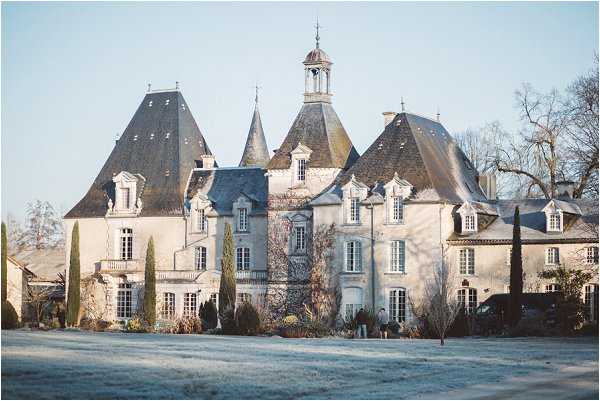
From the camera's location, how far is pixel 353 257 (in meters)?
54.1

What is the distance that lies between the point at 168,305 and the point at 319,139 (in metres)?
11.0

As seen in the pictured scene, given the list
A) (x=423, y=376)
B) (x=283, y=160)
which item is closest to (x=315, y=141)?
(x=283, y=160)

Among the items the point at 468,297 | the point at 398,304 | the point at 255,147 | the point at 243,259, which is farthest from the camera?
the point at 255,147

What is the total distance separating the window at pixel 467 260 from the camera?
2070 inches

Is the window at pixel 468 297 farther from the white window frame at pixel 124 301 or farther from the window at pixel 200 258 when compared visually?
the white window frame at pixel 124 301

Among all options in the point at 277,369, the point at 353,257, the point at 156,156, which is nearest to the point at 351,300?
the point at 353,257

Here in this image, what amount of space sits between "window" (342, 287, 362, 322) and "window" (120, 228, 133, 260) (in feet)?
41.9

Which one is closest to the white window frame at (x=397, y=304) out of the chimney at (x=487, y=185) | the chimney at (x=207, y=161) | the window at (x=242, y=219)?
the window at (x=242, y=219)

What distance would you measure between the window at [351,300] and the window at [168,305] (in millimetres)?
9359

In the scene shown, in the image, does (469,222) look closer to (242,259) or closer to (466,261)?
(466,261)

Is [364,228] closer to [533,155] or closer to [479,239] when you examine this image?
[479,239]

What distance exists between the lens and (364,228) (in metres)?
53.9

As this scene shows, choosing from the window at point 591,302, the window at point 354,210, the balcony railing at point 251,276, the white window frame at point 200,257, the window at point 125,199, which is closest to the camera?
the window at point 591,302

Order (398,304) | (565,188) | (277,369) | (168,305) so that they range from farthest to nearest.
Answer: (168,305)
(565,188)
(398,304)
(277,369)
